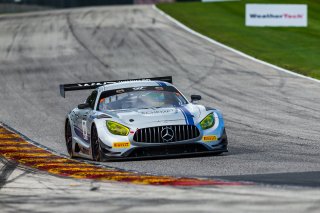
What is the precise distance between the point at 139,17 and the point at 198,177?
33502 millimetres

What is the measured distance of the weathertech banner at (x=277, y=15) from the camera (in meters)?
40.3

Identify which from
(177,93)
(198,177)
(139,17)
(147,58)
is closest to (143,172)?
(198,177)

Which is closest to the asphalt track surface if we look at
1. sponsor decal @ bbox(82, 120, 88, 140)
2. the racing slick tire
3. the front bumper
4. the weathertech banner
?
the front bumper

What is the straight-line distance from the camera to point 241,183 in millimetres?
11594

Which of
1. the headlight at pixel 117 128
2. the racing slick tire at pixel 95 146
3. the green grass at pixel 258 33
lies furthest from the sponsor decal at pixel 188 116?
the green grass at pixel 258 33

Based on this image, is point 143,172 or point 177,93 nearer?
point 143,172

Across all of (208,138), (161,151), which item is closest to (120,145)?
(161,151)

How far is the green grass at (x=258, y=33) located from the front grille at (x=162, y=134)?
13.6 metres

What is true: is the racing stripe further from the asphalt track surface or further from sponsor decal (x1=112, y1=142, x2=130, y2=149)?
sponsor decal (x1=112, y1=142, x2=130, y2=149)

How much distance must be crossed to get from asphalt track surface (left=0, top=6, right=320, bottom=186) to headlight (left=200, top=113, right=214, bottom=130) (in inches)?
18.7

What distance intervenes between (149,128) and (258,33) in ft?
80.8

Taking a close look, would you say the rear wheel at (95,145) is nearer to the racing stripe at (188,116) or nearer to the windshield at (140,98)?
the windshield at (140,98)

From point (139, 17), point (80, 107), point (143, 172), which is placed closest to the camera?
point (143, 172)

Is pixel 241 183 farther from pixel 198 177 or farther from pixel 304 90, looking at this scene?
pixel 304 90
